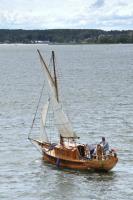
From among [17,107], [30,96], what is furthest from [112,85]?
[17,107]

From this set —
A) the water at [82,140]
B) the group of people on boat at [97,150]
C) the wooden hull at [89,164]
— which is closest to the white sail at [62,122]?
the wooden hull at [89,164]

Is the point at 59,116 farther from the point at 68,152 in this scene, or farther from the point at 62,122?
→ the point at 68,152

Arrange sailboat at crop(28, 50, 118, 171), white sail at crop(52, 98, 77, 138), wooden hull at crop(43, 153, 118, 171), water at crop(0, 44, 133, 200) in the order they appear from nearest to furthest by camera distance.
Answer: water at crop(0, 44, 133, 200) < wooden hull at crop(43, 153, 118, 171) < sailboat at crop(28, 50, 118, 171) < white sail at crop(52, 98, 77, 138)

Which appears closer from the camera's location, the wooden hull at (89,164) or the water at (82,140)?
the water at (82,140)

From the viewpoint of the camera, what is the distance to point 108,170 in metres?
45.9

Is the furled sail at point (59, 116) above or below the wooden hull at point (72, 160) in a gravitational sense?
above

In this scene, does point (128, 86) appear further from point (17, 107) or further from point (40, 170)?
point (40, 170)

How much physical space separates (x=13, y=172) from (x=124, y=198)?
965 cm

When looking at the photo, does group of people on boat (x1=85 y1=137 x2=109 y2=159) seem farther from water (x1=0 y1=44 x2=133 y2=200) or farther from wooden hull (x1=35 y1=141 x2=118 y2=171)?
water (x1=0 y1=44 x2=133 y2=200)

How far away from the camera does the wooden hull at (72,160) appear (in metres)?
45.5

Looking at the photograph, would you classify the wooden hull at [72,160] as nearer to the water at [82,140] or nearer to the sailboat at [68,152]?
the sailboat at [68,152]

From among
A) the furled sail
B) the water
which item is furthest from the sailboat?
the water

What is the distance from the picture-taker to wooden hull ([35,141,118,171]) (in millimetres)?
45531

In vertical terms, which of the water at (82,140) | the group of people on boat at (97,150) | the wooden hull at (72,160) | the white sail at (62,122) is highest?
the white sail at (62,122)
